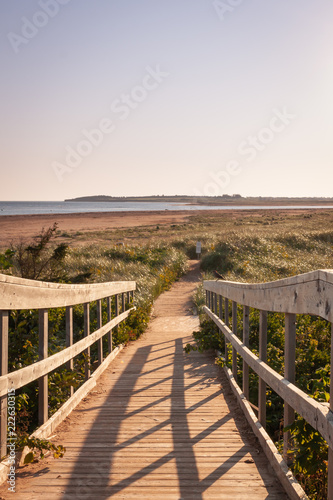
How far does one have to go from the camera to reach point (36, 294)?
3.15 meters

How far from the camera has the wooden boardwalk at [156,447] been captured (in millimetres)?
2745

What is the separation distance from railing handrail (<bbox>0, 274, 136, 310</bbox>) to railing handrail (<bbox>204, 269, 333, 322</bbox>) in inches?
62.6

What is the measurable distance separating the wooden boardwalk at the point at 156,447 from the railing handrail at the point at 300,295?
1.10 meters

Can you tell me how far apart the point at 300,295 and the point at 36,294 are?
1.78 meters

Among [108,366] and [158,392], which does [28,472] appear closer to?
[158,392]

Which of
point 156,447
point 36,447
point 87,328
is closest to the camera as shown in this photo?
point 36,447

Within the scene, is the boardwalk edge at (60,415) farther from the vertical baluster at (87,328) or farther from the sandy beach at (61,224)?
the sandy beach at (61,224)

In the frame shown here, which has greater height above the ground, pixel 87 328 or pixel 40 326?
pixel 40 326

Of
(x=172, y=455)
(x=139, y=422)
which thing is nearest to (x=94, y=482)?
(x=172, y=455)

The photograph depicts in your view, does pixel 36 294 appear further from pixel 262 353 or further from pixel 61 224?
pixel 61 224

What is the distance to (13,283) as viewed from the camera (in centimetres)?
277

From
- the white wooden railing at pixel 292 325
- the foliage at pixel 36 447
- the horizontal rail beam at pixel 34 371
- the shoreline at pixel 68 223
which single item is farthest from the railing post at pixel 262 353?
the shoreline at pixel 68 223

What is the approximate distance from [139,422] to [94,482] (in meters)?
1.24

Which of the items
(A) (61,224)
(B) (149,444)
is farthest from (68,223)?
(B) (149,444)
